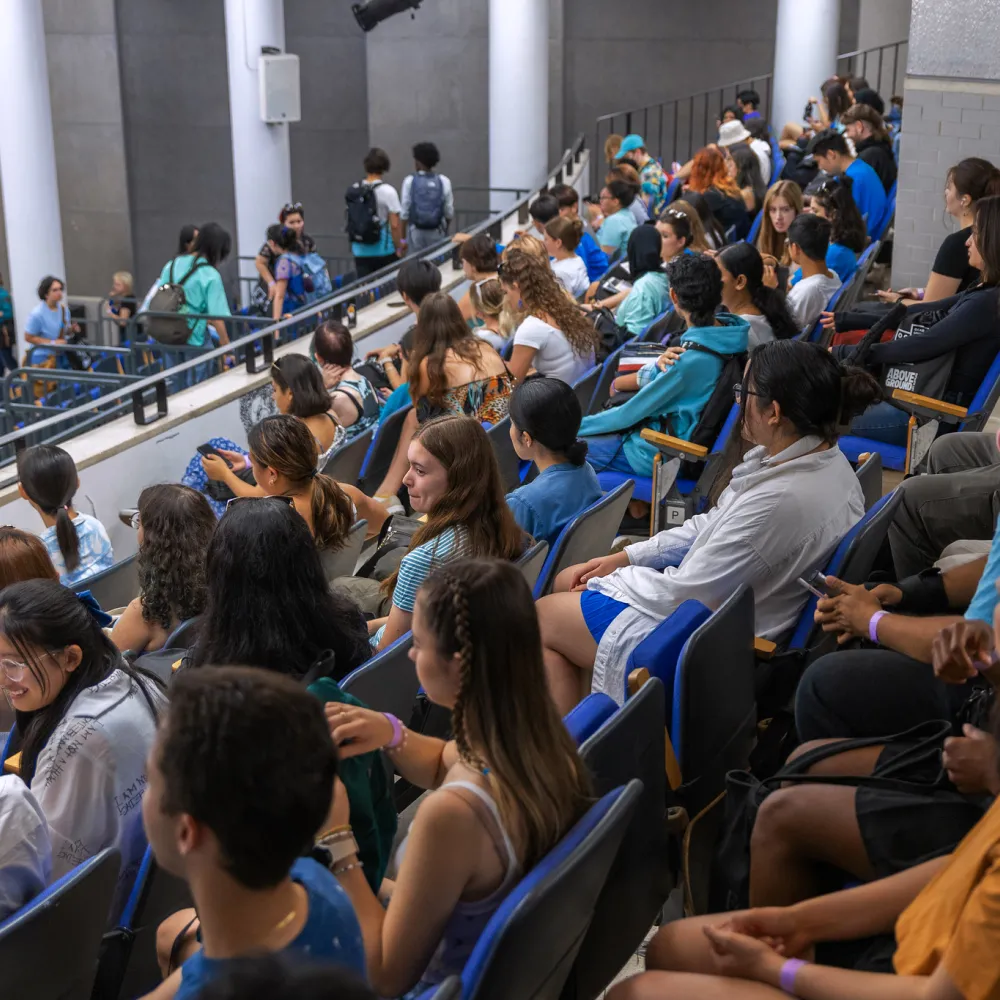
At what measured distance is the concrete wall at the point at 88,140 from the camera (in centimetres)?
1591

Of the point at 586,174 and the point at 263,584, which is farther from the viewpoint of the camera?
the point at 586,174

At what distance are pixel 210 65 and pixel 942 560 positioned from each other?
1495 centimetres

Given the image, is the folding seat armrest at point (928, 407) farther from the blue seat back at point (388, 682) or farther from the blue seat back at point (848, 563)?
the blue seat back at point (388, 682)

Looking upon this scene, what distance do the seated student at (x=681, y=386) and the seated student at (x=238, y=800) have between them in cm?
293

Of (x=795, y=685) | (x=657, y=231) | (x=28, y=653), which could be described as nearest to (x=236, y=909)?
(x=28, y=653)

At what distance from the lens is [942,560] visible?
10.2 feet

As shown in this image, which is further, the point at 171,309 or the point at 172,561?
the point at 171,309

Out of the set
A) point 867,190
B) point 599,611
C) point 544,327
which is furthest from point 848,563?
point 867,190

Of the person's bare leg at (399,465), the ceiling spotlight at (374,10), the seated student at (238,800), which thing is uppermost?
the ceiling spotlight at (374,10)

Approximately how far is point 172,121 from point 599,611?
14.9m

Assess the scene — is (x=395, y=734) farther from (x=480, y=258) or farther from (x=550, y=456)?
(x=480, y=258)

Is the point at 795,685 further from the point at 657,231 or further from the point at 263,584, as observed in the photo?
the point at 657,231

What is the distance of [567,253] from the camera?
728 cm

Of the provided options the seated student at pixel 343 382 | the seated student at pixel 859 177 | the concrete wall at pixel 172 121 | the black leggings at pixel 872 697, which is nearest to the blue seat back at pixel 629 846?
the black leggings at pixel 872 697
